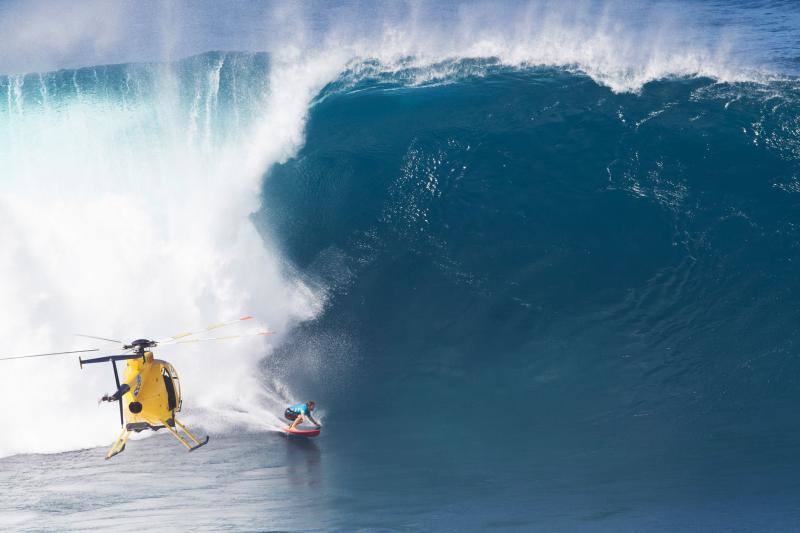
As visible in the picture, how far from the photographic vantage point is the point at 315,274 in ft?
61.4

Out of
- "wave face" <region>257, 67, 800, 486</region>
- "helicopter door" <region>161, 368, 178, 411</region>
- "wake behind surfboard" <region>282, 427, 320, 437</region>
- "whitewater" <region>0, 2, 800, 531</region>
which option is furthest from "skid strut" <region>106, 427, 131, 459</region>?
"wave face" <region>257, 67, 800, 486</region>

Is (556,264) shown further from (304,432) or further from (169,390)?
(169,390)

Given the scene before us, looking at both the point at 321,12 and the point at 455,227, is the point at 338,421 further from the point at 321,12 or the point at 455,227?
the point at 321,12

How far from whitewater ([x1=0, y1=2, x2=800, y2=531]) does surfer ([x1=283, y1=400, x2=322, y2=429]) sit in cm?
43

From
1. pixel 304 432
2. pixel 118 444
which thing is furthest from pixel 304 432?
pixel 118 444

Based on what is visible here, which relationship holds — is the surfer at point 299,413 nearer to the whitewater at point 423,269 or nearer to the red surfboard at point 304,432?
the red surfboard at point 304,432

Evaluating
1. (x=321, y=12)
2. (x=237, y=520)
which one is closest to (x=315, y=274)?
(x=237, y=520)

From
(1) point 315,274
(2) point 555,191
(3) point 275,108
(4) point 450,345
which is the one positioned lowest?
(4) point 450,345

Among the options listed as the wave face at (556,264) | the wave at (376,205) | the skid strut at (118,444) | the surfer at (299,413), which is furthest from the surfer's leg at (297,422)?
the skid strut at (118,444)

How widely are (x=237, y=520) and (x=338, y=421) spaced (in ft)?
12.5

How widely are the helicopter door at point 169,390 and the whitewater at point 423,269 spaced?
1.42 metres

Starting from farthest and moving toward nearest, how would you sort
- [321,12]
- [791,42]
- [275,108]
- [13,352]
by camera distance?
1. [321,12]
2. [791,42]
3. [275,108]
4. [13,352]

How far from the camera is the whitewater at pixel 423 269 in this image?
13148mm

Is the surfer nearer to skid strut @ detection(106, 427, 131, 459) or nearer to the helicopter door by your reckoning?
the helicopter door
